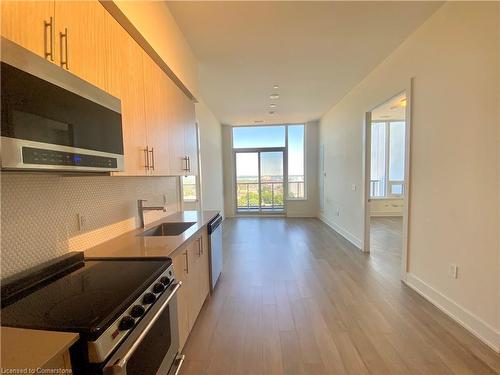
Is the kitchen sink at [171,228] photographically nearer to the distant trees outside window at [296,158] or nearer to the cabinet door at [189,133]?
the cabinet door at [189,133]

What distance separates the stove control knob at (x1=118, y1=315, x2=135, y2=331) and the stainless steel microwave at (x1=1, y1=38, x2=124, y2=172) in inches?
25.1

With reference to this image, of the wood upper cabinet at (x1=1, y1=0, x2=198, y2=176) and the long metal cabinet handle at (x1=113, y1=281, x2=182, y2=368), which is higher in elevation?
the wood upper cabinet at (x1=1, y1=0, x2=198, y2=176)

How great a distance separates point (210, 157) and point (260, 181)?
2.31 meters

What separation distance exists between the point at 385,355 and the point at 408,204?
68.0 inches

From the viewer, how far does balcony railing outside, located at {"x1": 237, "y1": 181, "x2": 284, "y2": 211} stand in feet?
25.1

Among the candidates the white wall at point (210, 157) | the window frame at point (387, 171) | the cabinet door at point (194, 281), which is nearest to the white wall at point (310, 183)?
the window frame at point (387, 171)

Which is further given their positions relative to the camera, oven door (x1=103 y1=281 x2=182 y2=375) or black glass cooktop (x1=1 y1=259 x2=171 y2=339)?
oven door (x1=103 y1=281 x2=182 y2=375)

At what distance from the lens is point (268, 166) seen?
758 cm

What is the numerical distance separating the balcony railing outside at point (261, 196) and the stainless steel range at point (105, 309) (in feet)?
20.3

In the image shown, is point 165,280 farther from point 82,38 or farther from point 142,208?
point 82,38

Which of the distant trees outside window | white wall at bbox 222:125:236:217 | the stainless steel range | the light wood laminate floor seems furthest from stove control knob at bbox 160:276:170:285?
the distant trees outside window

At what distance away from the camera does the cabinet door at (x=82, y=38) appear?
107 centimetres

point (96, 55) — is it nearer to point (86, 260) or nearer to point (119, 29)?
point (119, 29)

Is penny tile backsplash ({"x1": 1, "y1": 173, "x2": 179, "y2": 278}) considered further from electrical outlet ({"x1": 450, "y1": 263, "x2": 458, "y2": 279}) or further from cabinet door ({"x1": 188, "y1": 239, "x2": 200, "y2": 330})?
electrical outlet ({"x1": 450, "y1": 263, "x2": 458, "y2": 279})
